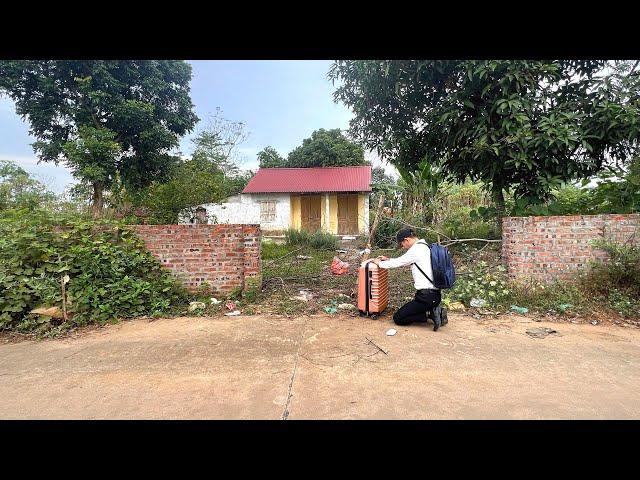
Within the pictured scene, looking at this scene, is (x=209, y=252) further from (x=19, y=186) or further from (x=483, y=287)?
(x=19, y=186)

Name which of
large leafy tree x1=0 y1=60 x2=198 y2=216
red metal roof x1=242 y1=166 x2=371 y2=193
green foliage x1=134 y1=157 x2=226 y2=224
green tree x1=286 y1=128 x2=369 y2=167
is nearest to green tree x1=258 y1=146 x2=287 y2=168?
green tree x1=286 y1=128 x2=369 y2=167

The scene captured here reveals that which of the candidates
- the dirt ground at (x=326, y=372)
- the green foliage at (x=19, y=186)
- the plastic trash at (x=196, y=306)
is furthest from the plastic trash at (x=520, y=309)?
the green foliage at (x=19, y=186)

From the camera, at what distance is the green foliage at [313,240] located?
37.0 ft

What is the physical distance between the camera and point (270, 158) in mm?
24953

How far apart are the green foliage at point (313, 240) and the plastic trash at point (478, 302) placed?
6689mm

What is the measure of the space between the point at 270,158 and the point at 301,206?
962cm

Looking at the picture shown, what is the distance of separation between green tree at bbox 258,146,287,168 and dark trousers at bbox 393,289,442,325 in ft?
70.1

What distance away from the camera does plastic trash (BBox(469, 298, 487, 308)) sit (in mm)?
4652

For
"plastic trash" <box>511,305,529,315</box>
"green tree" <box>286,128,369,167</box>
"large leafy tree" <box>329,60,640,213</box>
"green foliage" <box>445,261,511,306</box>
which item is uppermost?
"green tree" <box>286,128,369,167</box>

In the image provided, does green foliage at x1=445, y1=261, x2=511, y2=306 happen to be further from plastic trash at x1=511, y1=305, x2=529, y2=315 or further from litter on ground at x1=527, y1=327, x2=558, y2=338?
litter on ground at x1=527, y1=327, x2=558, y2=338

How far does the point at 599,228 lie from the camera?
4633 mm

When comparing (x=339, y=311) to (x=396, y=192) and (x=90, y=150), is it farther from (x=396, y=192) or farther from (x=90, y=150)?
(x=90, y=150)

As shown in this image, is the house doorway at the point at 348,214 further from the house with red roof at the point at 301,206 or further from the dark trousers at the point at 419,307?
the dark trousers at the point at 419,307
